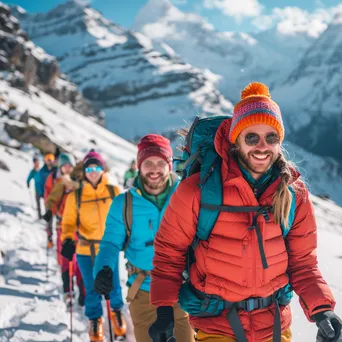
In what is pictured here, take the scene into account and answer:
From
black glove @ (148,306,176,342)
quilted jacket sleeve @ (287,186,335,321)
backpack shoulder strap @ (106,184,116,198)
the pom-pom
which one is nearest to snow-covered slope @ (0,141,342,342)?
quilted jacket sleeve @ (287,186,335,321)

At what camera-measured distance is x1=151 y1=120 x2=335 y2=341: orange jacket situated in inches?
91.0

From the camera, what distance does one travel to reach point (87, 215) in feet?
16.7

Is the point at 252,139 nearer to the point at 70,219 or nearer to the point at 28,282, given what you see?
the point at 70,219

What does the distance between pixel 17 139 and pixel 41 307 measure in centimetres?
2186

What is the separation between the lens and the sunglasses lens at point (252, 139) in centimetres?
245

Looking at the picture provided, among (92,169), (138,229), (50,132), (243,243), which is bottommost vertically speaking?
(243,243)

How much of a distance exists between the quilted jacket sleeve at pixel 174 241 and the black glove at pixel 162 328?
0.21ft

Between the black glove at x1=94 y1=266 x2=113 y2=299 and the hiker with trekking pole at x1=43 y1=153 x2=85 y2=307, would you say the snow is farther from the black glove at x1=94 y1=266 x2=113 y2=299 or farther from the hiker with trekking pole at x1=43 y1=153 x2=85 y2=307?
the black glove at x1=94 y1=266 x2=113 y2=299

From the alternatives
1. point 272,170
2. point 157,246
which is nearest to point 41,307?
point 157,246

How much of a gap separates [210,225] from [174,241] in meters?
0.30

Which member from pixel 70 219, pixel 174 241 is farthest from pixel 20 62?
pixel 174 241

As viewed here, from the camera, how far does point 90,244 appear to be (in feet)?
16.6

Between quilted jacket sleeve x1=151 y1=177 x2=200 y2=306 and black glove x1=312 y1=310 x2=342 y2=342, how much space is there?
922 mm

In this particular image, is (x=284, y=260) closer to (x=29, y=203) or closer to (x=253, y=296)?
(x=253, y=296)
